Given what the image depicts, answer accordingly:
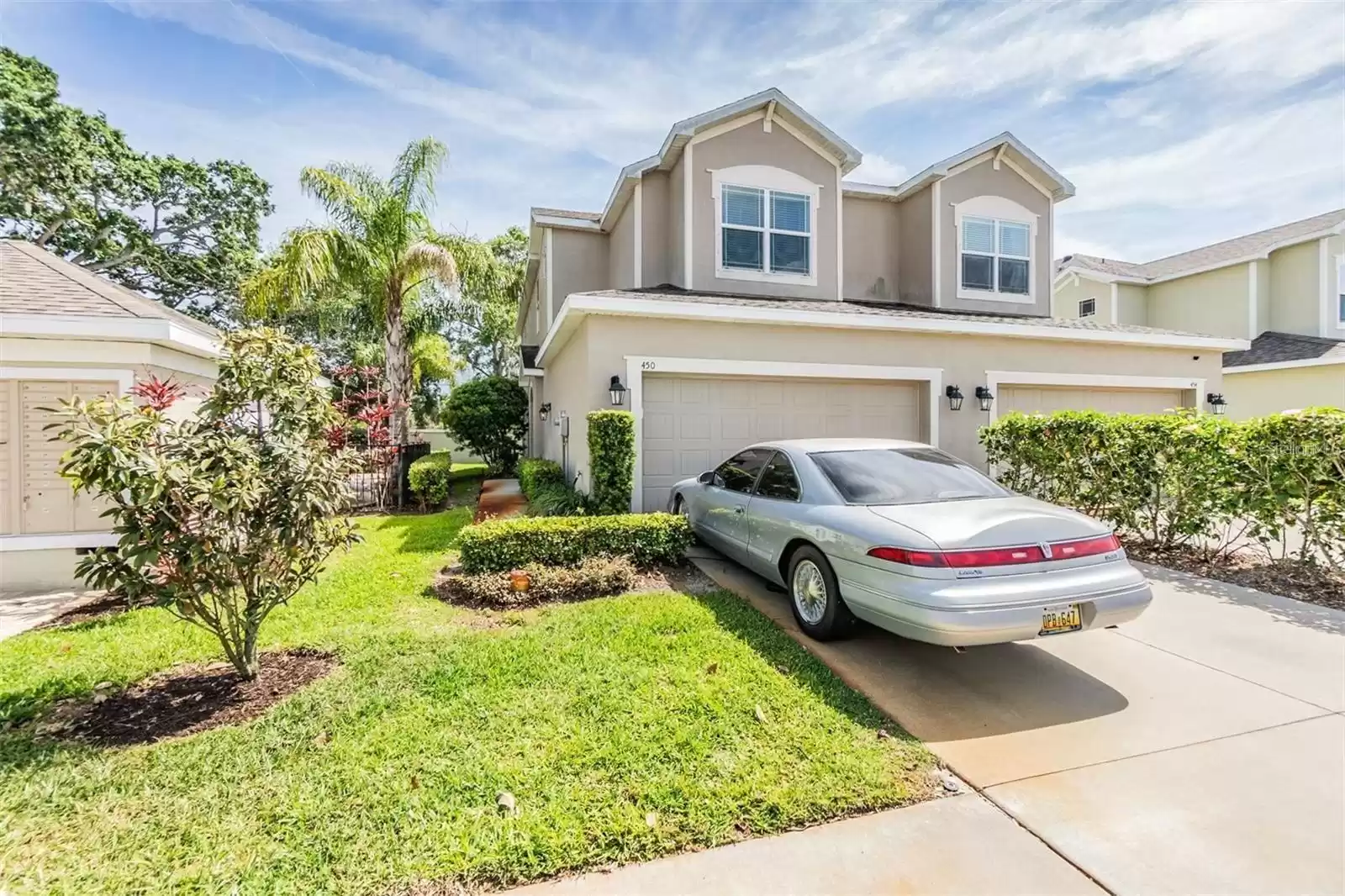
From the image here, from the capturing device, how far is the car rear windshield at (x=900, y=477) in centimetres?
471

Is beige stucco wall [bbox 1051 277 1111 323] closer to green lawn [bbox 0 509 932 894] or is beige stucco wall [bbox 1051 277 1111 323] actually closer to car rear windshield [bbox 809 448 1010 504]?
car rear windshield [bbox 809 448 1010 504]

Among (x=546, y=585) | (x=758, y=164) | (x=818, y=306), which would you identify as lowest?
(x=546, y=585)

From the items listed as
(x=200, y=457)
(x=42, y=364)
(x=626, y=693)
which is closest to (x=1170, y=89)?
(x=626, y=693)

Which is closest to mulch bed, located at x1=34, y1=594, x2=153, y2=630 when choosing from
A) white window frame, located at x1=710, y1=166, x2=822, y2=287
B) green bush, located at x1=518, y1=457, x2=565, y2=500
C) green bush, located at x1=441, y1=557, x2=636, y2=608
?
green bush, located at x1=441, y1=557, x2=636, y2=608

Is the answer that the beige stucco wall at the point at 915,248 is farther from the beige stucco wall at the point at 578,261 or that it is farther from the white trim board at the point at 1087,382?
the beige stucco wall at the point at 578,261

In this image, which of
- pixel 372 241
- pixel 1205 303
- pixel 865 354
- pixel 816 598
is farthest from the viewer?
pixel 1205 303

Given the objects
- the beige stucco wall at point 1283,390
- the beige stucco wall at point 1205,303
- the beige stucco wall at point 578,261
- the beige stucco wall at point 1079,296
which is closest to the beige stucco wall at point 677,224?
the beige stucco wall at point 578,261

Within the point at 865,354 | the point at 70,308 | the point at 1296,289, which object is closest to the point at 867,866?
the point at 865,354

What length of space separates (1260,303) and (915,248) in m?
11.8

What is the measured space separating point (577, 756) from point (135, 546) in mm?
2810

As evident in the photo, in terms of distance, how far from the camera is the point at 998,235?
12625mm

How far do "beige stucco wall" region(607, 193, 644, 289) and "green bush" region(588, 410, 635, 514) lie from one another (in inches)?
180

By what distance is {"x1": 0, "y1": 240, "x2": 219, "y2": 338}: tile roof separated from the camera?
6.66m

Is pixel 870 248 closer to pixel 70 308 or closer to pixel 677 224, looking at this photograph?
pixel 677 224
